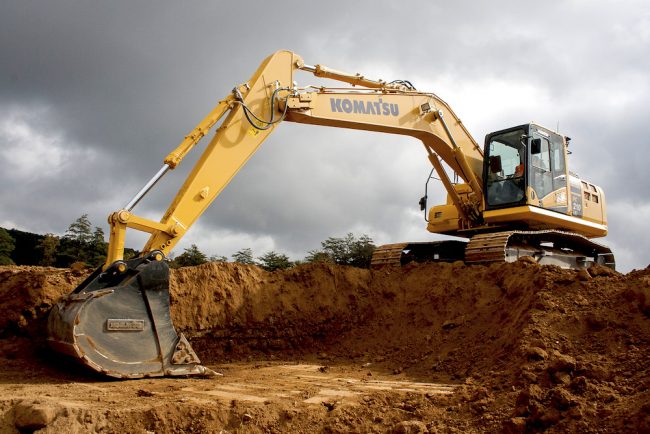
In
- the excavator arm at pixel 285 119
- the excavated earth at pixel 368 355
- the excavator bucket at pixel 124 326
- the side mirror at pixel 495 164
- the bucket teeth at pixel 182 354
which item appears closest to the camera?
the excavated earth at pixel 368 355

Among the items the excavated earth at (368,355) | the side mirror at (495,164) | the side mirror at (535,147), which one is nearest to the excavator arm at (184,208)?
the excavated earth at (368,355)

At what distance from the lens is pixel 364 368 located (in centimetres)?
820

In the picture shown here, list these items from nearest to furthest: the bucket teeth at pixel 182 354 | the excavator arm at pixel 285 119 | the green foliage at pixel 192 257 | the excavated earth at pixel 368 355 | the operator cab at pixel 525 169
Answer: the excavated earth at pixel 368 355, the bucket teeth at pixel 182 354, the excavator arm at pixel 285 119, the operator cab at pixel 525 169, the green foliage at pixel 192 257

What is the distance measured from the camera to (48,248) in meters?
19.3

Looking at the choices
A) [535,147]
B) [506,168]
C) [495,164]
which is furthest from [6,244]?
[535,147]

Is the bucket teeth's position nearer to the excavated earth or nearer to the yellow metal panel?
the excavated earth

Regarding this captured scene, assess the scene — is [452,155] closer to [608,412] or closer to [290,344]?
[290,344]

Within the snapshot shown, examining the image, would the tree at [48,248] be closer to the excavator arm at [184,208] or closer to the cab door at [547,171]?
the excavator arm at [184,208]

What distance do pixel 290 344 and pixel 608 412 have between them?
19.3 ft

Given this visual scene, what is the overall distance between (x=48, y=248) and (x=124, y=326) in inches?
590

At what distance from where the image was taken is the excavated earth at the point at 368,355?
4.71 meters

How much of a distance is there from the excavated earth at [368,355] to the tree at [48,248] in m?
12.0

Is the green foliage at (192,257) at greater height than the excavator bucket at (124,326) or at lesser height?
greater

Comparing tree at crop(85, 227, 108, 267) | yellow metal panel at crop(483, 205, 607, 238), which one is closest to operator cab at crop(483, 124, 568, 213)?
yellow metal panel at crop(483, 205, 607, 238)
